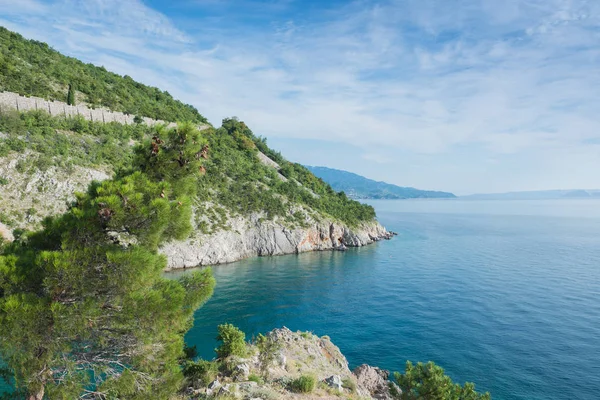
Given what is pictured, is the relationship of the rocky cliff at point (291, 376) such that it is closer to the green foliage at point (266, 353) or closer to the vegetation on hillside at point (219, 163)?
the green foliage at point (266, 353)

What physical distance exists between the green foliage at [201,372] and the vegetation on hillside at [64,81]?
4807 centimetres

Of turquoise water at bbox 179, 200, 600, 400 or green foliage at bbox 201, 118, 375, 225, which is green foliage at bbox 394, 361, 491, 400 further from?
green foliage at bbox 201, 118, 375, 225

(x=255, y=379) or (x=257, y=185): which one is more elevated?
(x=257, y=185)

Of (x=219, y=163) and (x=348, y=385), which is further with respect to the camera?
(x=219, y=163)

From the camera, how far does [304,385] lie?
15.1 meters

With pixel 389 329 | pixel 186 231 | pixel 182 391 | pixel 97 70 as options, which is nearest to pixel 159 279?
pixel 186 231

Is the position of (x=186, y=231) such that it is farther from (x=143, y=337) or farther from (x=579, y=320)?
(x=579, y=320)

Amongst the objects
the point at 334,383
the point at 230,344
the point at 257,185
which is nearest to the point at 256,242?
the point at 257,185

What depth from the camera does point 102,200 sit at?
29.8ft

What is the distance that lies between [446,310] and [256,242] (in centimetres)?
3766

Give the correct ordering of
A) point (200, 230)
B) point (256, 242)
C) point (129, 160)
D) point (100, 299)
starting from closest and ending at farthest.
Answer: point (100, 299), point (129, 160), point (200, 230), point (256, 242)

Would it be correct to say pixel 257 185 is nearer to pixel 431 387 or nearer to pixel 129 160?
pixel 129 160

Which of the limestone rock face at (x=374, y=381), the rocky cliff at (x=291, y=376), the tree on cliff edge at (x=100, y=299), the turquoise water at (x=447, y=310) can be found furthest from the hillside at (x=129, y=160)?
the tree on cliff edge at (x=100, y=299)

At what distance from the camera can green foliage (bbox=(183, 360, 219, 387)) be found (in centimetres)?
1478
